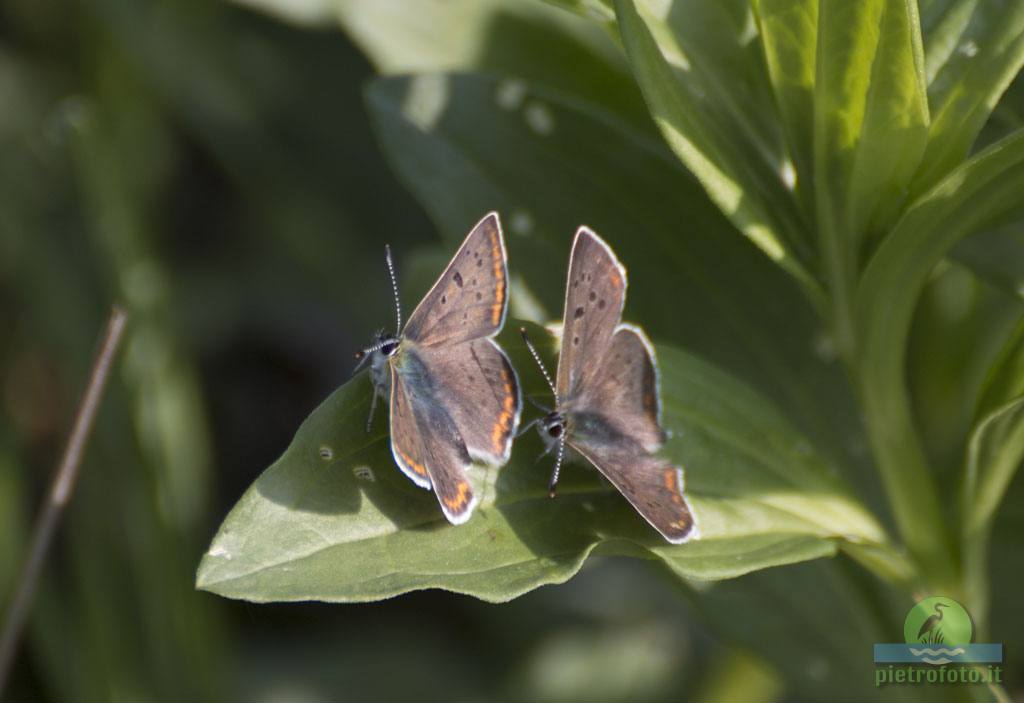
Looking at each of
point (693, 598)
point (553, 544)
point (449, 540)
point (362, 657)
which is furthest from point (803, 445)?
point (362, 657)

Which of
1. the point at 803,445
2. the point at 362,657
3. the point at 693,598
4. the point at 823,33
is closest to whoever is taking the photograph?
the point at 823,33

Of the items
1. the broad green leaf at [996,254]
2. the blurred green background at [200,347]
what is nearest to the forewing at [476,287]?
the broad green leaf at [996,254]

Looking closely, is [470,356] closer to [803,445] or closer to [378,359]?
[378,359]

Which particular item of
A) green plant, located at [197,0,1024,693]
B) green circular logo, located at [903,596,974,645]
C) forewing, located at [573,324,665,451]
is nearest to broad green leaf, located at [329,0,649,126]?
green plant, located at [197,0,1024,693]

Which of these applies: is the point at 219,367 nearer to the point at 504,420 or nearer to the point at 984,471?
the point at 504,420

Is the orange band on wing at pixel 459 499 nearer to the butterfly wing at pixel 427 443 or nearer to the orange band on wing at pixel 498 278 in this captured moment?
the butterfly wing at pixel 427 443

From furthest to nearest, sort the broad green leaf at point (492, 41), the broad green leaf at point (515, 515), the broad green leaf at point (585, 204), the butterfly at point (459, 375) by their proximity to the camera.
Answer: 1. the broad green leaf at point (492, 41)
2. the broad green leaf at point (585, 204)
3. the butterfly at point (459, 375)
4. the broad green leaf at point (515, 515)

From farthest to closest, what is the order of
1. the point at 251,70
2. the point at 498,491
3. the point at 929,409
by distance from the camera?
the point at 251,70
the point at 929,409
the point at 498,491
